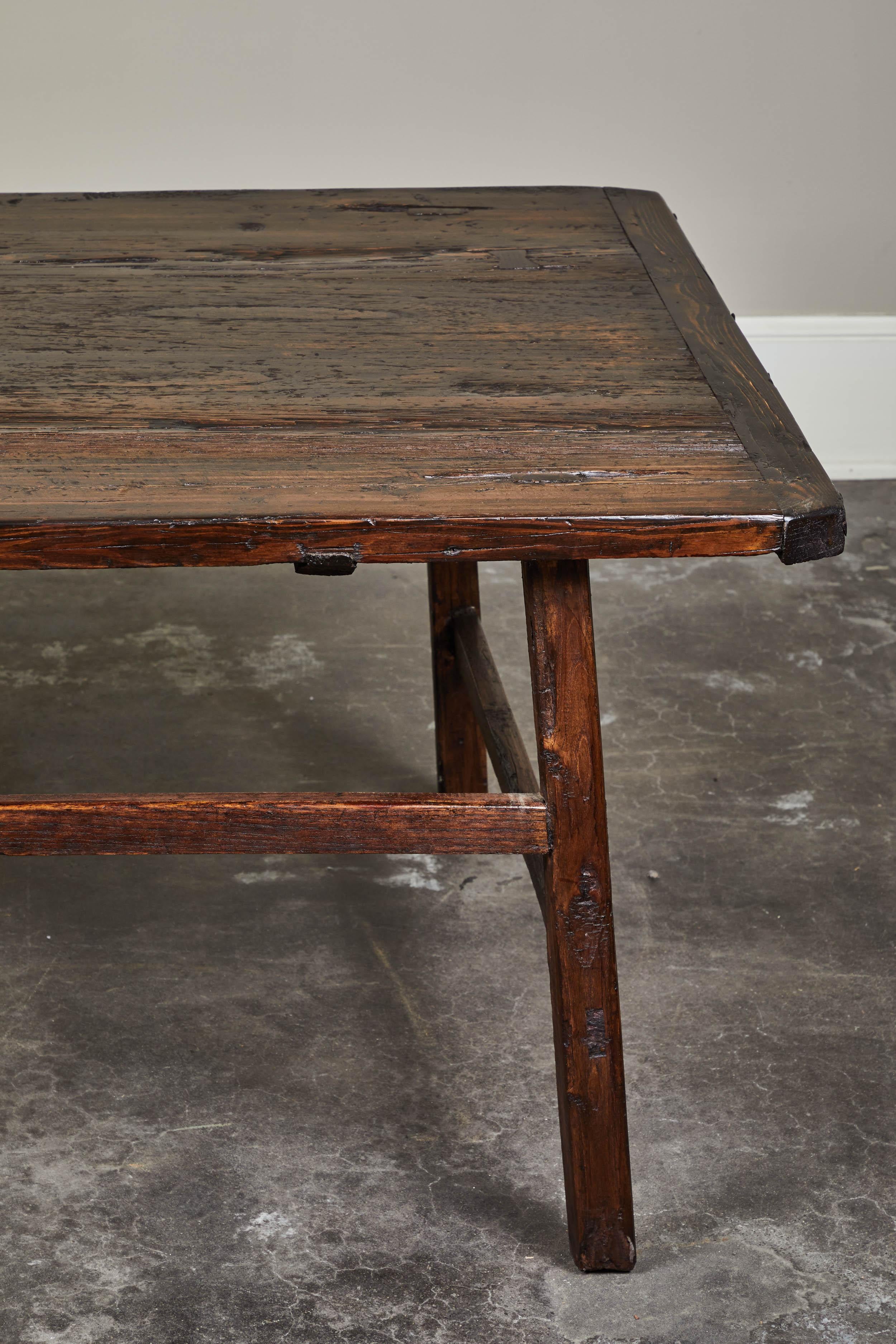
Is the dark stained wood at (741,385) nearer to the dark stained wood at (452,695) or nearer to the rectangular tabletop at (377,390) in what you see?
the rectangular tabletop at (377,390)

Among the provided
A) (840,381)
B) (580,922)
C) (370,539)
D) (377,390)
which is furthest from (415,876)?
(840,381)

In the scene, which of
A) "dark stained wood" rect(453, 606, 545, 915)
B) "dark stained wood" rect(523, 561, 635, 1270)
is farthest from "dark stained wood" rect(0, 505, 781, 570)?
"dark stained wood" rect(453, 606, 545, 915)

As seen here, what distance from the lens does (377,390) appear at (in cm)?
147

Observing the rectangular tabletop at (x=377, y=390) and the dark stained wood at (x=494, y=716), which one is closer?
the rectangular tabletop at (x=377, y=390)

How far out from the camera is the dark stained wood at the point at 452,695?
6.90 ft

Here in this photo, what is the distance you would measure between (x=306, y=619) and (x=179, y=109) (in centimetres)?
132

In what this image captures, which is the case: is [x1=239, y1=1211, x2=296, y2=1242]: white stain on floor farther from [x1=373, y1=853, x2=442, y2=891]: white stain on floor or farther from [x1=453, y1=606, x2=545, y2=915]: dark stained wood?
[x1=373, y1=853, x2=442, y2=891]: white stain on floor

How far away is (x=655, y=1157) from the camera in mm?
1608

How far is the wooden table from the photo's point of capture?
3.98ft

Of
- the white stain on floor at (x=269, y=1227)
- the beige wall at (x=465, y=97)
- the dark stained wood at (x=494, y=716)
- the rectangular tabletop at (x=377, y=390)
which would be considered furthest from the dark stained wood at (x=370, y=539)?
the beige wall at (x=465, y=97)

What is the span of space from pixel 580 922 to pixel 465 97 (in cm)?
247

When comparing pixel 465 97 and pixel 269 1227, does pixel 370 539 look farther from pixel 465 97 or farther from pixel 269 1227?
pixel 465 97

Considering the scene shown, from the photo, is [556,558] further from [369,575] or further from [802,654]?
[369,575]

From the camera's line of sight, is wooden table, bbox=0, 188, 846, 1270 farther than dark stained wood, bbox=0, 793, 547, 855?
No
